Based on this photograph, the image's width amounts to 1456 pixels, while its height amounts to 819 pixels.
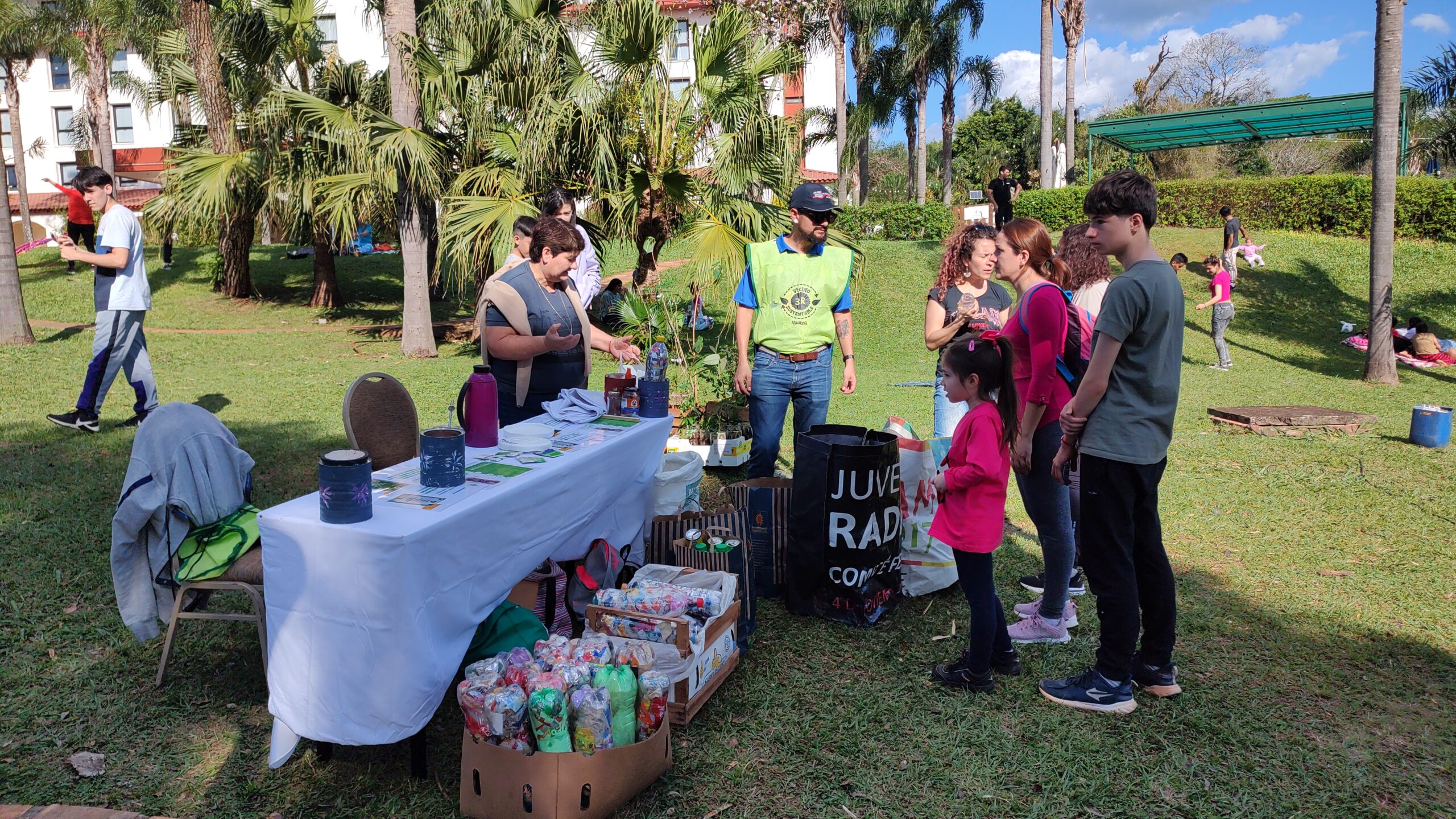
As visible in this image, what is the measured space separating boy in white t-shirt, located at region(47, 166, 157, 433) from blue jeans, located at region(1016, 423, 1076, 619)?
236 inches

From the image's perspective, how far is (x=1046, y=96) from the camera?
21.4 metres

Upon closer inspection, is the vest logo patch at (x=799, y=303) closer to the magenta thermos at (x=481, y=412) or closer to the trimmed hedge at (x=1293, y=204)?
the magenta thermos at (x=481, y=412)

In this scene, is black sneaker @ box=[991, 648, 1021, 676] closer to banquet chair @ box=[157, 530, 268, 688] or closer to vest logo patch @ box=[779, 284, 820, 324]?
vest logo patch @ box=[779, 284, 820, 324]

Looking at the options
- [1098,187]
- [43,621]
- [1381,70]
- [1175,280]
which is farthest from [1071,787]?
[1381,70]

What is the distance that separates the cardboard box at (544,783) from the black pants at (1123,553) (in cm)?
163

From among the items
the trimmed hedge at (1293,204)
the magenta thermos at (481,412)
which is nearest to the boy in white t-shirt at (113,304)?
the magenta thermos at (481,412)

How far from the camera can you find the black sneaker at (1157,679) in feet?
10.7

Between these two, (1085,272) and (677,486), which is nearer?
(1085,272)

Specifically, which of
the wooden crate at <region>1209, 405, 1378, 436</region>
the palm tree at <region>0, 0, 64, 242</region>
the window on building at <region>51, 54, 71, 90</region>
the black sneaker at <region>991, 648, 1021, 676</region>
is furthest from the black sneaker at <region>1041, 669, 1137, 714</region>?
the window on building at <region>51, 54, 71, 90</region>

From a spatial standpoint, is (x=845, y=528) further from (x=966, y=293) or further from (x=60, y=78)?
(x=60, y=78)

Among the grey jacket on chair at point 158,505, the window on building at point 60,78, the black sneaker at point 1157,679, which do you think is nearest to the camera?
the grey jacket on chair at point 158,505

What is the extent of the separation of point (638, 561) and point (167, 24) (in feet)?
72.1

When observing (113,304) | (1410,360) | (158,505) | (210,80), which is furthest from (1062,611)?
(210,80)

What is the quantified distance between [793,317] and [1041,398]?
131cm
